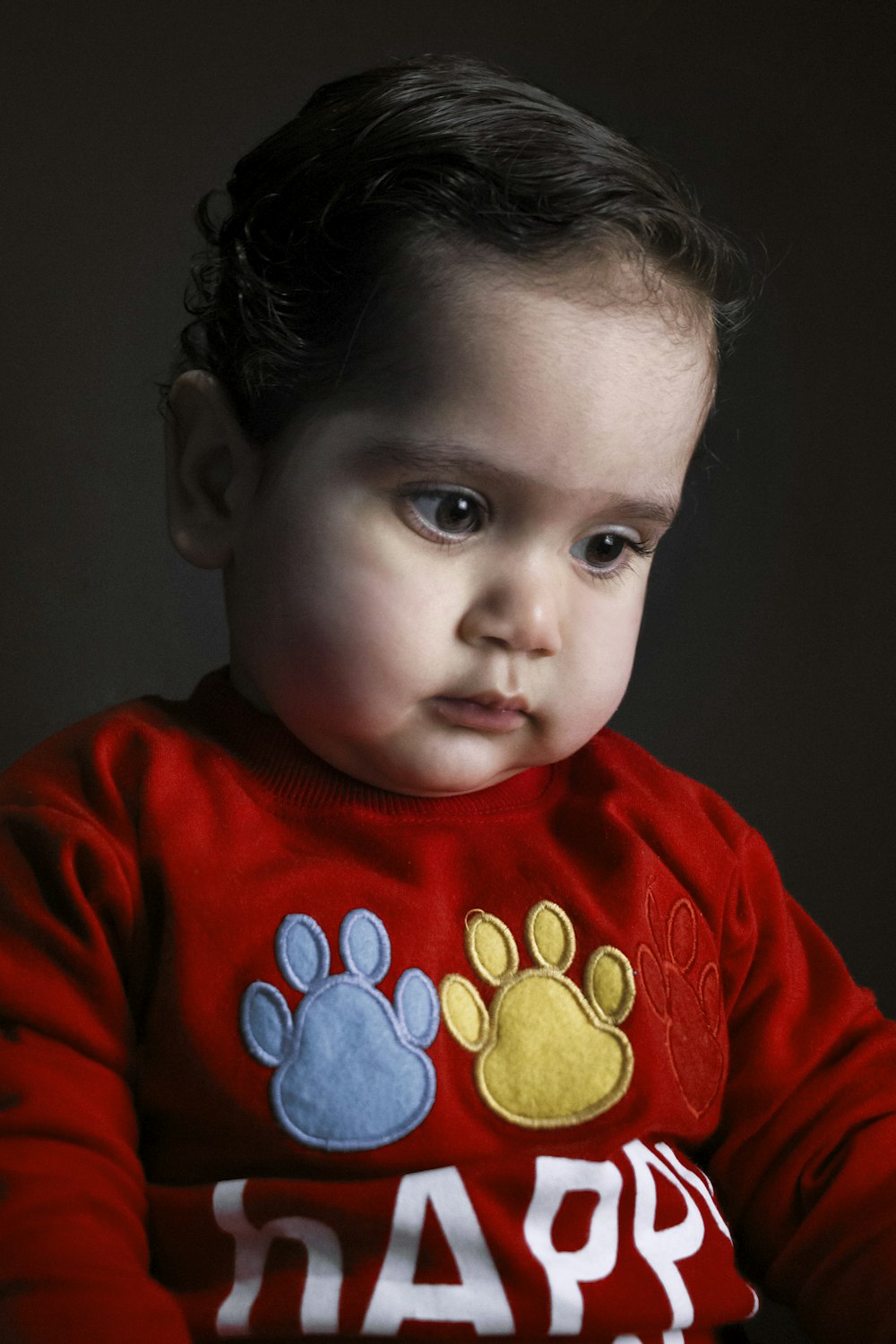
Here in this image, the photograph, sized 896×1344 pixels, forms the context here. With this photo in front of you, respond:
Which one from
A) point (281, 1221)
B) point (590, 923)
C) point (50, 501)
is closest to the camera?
point (281, 1221)

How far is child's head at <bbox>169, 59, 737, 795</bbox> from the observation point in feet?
2.37

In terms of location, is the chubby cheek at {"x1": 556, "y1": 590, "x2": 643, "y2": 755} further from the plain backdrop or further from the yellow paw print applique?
the plain backdrop

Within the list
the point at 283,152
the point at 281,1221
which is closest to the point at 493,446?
the point at 283,152

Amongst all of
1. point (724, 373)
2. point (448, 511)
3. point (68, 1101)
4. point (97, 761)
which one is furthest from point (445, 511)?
point (724, 373)

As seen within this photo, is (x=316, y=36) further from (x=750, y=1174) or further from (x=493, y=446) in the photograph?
(x=750, y=1174)

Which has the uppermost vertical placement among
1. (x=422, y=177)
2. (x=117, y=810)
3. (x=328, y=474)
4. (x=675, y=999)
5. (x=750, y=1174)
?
(x=422, y=177)

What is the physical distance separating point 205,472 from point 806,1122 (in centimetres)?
52

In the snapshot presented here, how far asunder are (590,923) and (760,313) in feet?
1.97

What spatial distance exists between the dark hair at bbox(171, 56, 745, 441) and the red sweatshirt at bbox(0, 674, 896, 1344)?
8.0 inches

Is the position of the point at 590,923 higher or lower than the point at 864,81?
lower

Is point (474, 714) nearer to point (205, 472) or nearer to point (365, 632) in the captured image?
point (365, 632)

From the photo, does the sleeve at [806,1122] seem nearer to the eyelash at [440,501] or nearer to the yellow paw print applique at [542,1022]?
the yellow paw print applique at [542,1022]

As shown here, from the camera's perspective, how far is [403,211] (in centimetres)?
75

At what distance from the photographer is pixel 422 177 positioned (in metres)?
0.75
